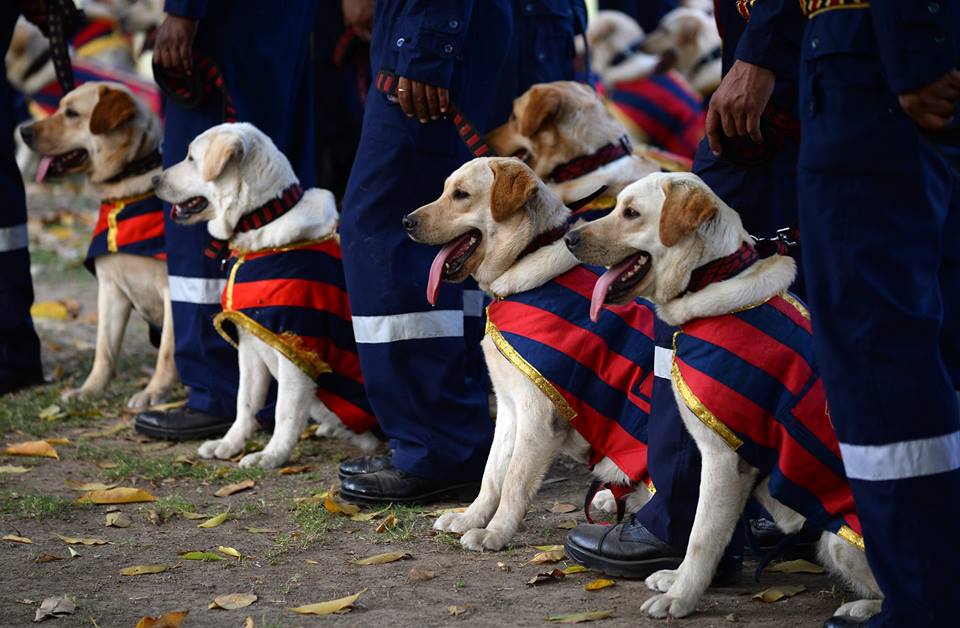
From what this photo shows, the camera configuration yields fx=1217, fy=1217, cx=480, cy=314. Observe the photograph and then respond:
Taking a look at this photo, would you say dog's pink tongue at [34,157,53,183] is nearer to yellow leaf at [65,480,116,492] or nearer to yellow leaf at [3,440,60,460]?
yellow leaf at [3,440,60,460]

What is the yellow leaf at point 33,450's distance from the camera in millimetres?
5020

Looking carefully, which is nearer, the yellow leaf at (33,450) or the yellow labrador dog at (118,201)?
the yellow leaf at (33,450)

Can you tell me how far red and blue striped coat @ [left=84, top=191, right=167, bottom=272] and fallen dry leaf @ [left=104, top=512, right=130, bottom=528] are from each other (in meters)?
2.00

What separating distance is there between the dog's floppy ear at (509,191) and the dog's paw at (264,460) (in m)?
1.54

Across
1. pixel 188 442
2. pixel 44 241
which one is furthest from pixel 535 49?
pixel 44 241

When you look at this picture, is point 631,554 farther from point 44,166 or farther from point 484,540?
point 44,166

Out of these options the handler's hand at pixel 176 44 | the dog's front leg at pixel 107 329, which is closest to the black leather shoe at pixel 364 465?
the handler's hand at pixel 176 44

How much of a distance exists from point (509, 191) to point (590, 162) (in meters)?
1.48

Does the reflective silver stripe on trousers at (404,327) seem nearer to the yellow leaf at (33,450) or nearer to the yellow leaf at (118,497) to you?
the yellow leaf at (118,497)

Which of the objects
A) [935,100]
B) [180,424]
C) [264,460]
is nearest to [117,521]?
[264,460]

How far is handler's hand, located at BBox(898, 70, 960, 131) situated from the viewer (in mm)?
2305

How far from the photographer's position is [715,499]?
312cm

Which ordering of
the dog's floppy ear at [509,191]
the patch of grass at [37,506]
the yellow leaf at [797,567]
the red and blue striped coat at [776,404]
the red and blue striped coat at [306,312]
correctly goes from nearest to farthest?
the red and blue striped coat at [776,404], the yellow leaf at [797,567], the dog's floppy ear at [509,191], the patch of grass at [37,506], the red and blue striped coat at [306,312]

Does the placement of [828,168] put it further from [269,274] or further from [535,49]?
[535,49]
